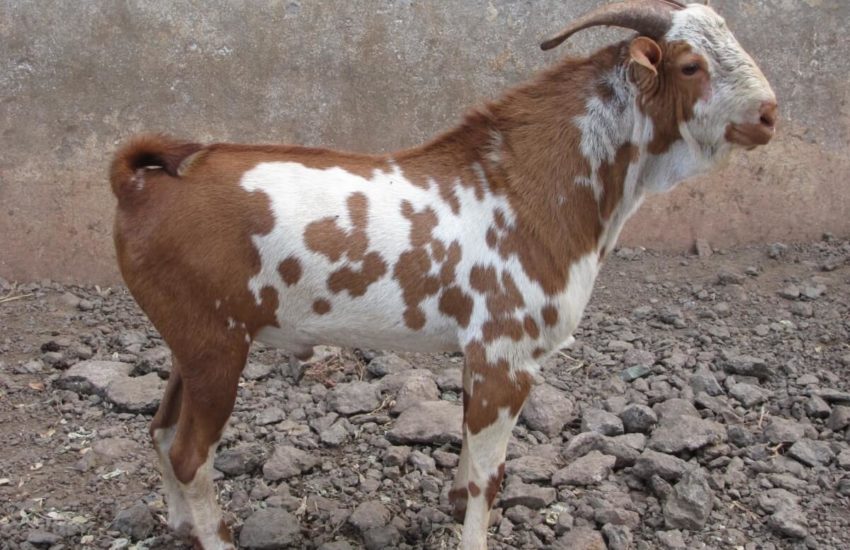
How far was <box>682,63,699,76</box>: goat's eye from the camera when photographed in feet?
10.8

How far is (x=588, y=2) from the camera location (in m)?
6.05

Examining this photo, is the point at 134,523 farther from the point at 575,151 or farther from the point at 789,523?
the point at 789,523

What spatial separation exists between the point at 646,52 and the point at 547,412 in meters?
1.92

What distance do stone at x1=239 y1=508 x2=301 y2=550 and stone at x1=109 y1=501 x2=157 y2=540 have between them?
0.38 m

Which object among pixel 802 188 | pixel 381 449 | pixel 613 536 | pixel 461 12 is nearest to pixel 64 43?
pixel 461 12

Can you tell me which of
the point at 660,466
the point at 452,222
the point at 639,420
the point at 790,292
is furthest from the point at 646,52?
the point at 790,292

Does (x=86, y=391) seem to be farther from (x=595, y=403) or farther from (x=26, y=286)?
(x=595, y=403)

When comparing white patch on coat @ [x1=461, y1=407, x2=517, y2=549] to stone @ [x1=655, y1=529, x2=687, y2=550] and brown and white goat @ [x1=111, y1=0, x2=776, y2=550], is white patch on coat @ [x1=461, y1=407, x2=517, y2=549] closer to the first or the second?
A: brown and white goat @ [x1=111, y1=0, x2=776, y2=550]

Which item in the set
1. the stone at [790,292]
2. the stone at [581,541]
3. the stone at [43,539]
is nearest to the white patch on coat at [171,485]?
the stone at [43,539]

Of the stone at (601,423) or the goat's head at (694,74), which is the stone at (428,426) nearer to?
the stone at (601,423)

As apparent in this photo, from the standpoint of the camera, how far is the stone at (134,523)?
3818mm

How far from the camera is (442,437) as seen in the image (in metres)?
4.37

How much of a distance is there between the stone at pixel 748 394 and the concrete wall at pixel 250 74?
93.1 inches

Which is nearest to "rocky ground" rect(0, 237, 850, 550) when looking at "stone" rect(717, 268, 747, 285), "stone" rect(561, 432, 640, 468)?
"stone" rect(561, 432, 640, 468)
